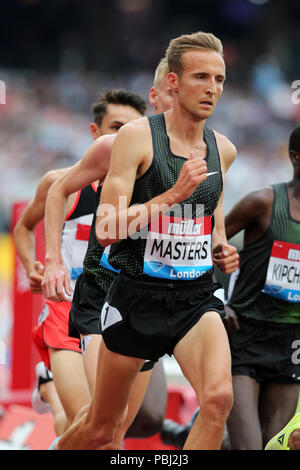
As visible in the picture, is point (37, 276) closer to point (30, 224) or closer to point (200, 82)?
point (30, 224)

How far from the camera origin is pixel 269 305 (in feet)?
16.6

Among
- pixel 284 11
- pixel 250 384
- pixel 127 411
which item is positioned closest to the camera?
pixel 127 411

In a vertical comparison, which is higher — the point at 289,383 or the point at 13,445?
the point at 289,383

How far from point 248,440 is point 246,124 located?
16.9 m

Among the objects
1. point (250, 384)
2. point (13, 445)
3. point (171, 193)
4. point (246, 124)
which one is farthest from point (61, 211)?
point (246, 124)

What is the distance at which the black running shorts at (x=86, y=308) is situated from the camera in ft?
15.2

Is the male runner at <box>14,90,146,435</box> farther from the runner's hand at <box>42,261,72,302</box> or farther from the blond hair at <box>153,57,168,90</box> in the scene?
the runner's hand at <box>42,261,72,302</box>

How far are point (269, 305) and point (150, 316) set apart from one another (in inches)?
55.9

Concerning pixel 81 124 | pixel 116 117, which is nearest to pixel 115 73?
pixel 81 124

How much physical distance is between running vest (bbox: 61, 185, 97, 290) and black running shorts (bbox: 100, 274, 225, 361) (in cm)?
130

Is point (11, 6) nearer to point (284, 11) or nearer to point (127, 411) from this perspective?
point (284, 11)

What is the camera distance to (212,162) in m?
4.02

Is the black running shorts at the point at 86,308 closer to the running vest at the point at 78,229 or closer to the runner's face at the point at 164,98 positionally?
the running vest at the point at 78,229

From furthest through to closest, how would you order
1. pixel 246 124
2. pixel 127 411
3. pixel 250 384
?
pixel 246 124, pixel 250 384, pixel 127 411
